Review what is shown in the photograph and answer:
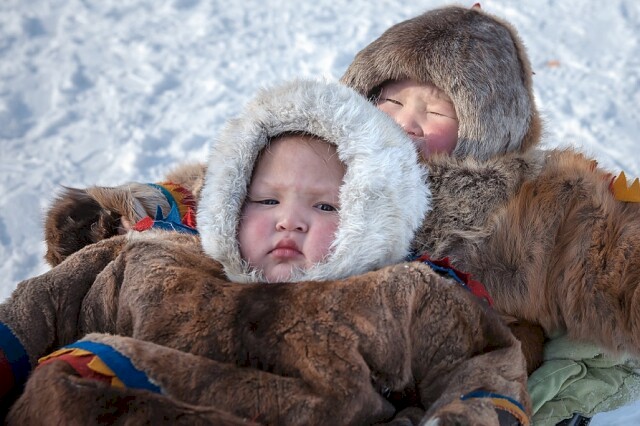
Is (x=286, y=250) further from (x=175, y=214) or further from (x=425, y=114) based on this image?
(x=425, y=114)

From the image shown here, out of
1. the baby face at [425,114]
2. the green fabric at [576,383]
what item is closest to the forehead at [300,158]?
the baby face at [425,114]

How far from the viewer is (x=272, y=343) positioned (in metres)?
1.29

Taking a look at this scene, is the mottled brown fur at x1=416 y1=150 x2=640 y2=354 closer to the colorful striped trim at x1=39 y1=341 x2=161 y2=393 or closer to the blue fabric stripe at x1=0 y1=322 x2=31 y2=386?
the colorful striped trim at x1=39 y1=341 x2=161 y2=393

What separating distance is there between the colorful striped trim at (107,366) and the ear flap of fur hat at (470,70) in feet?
3.11

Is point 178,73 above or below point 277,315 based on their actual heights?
above

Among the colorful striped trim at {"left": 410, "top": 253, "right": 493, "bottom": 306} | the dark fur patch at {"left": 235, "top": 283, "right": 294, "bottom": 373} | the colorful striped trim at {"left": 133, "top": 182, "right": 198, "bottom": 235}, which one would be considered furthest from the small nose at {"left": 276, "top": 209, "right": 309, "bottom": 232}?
the colorful striped trim at {"left": 133, "top": 182, "right": 198, "bottom": 235}

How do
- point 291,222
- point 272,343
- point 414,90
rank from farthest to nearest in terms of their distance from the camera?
point 414,90 → point 291,222 → point 272,343

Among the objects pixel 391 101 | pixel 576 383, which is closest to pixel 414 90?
pixel 391 101

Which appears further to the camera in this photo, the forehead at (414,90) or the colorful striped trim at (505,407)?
the forehead at (414,90)

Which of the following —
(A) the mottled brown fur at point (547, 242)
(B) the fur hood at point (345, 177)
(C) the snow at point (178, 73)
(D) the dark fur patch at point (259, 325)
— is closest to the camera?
(D) the dark fur patch at point (259, 325)

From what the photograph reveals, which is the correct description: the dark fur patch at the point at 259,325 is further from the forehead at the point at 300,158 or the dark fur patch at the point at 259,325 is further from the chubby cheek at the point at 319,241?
the forehead at the point at 300,158

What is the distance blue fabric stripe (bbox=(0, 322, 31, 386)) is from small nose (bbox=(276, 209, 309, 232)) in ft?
1.67

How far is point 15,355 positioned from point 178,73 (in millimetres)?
2602

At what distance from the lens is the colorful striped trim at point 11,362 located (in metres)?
1.33
